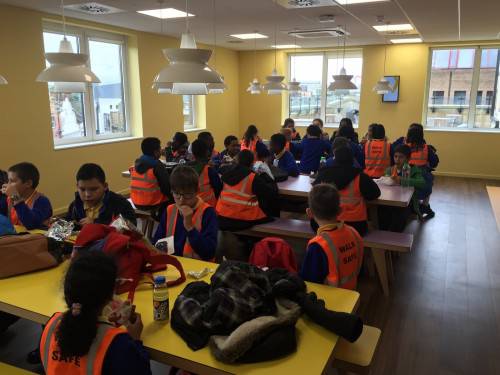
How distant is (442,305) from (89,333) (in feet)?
10.0

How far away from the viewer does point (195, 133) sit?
9125 mm

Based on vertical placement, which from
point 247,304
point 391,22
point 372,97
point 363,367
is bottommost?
point 363,367

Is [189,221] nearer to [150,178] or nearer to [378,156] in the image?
[150,178]

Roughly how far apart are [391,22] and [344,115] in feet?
12.6

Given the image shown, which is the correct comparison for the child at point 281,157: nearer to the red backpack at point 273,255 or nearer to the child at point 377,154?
the child at point 377,154

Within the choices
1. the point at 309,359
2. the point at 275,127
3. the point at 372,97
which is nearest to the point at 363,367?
the point at 309,359

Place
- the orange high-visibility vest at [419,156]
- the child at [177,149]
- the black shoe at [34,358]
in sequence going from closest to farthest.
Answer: the black shoe at [34,358]
the child at [177,149]
the orange high-visibility vest at [419,156]

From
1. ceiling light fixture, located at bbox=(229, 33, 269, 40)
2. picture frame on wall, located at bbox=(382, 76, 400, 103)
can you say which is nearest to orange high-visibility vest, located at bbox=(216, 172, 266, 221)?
ceiling light fixture, located at bbox=(229, 33, 269, 40)

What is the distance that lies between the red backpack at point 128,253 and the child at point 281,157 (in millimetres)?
3130

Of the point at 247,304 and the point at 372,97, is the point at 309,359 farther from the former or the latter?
the point at 372,97

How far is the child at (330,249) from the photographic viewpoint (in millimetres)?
2232

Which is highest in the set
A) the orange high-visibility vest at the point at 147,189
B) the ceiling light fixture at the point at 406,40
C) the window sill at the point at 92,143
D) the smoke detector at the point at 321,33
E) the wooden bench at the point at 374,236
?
the ceiling light fixture at the point at 406,40

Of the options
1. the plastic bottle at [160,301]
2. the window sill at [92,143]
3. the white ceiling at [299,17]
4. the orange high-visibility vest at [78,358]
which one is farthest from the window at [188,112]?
the orange high-visibility vest at [78,358]

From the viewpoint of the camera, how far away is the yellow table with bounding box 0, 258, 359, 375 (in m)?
1.51
